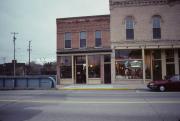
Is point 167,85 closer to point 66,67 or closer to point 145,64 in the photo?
point 145,64

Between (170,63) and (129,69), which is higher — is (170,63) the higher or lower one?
the higher one

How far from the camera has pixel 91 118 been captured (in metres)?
9.27

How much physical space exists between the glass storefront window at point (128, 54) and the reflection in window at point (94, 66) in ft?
7.51

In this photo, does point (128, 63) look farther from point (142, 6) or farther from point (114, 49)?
point (142, 6)

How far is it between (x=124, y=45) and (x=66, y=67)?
23.4ft

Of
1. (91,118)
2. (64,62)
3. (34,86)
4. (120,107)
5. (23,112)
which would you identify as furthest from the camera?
(64,62)

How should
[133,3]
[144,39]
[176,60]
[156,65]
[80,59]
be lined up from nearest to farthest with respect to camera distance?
[176,60] → [144,39] → [156,65] → [133,3] → [80,59]

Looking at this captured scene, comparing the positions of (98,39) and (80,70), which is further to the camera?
(80,70)

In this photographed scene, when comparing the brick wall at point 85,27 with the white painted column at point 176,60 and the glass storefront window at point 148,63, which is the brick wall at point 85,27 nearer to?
the glass storefront window at point 148,63

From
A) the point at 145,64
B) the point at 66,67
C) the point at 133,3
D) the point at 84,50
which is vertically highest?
the point at 133,3

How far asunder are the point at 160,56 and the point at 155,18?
4.08 m

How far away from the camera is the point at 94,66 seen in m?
27.5

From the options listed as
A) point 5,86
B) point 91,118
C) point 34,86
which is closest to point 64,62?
point 34,86

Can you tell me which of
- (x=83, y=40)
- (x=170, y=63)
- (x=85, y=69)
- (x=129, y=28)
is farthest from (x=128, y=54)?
(x=83, y=40)
